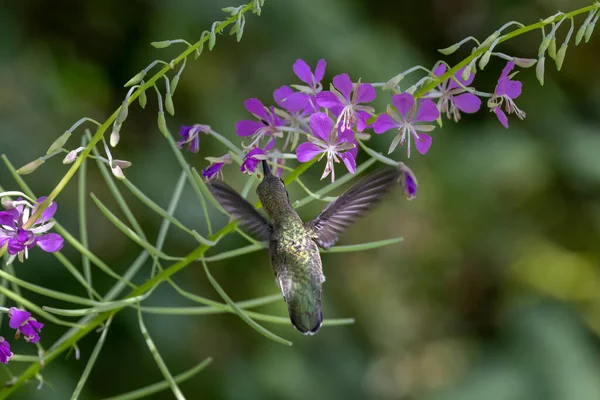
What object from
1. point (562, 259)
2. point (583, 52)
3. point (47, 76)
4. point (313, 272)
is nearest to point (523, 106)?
point (583, 52)

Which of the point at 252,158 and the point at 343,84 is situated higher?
the point at 343,84

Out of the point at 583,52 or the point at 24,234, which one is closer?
the point at 24,234

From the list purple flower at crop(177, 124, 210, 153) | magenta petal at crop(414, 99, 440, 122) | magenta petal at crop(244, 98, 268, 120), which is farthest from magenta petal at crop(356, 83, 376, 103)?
purple flower at crop(177, 124, 210, 153)

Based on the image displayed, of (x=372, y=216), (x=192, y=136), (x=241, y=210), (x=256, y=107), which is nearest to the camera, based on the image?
(x=241, y=210)

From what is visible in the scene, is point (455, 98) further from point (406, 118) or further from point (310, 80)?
point (310, 80)

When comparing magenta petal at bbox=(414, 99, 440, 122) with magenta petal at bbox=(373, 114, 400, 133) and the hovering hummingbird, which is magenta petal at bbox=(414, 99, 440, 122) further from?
the hovering hummingbird

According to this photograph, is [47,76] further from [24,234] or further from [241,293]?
[24,234]

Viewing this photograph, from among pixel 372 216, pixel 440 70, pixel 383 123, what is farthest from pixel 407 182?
pixel 372 216
